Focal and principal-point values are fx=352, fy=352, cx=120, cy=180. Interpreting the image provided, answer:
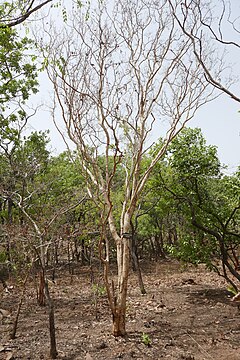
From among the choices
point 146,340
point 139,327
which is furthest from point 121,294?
point 139,327

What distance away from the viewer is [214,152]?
912 cm

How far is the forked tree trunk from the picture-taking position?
239 inches

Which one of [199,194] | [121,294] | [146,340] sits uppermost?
[199,194]

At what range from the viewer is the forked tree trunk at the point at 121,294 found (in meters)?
6.06

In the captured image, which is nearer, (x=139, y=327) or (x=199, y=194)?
(x=139, y=327)

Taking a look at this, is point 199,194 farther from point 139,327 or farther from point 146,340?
point 146,340

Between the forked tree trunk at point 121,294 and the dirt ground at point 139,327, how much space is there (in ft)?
0.63

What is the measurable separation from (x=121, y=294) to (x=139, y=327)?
996 mm

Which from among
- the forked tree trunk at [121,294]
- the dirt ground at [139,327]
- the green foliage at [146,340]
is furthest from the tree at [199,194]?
the green foliage at [146,340]

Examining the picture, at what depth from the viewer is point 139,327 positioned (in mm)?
6695

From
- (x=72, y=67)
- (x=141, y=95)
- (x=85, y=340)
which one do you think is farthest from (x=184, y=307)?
(x=72, y=67)

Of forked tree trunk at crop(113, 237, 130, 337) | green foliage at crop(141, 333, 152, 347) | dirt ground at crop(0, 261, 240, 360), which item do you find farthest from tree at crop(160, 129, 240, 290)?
green foliage at crop(141, 333, 152, 347)

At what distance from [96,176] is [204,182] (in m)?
3.39

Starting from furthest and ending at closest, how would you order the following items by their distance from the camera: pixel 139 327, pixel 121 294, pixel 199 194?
pixel 199 194 → pixel 139 327 → pixel 121 294
